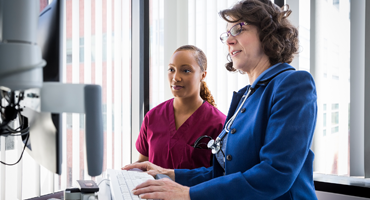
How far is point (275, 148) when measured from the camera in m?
0.83

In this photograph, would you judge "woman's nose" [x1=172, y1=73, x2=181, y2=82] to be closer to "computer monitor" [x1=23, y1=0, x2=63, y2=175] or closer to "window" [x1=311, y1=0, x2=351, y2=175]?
"window" [x1=311, y1=0, x2=351, y2=175]

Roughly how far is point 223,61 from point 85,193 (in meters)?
1.41

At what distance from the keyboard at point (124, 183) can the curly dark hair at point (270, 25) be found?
0.71 metres

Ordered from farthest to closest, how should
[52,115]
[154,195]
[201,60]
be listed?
[201,60] < [154,195] < [52,115]

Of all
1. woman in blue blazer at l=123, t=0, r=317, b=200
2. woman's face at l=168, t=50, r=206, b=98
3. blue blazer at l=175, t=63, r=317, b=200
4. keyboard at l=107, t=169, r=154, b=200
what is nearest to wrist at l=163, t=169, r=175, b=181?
woman in blue blazer at l=123, t=0, r=317, b=200

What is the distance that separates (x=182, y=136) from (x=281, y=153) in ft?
2.41

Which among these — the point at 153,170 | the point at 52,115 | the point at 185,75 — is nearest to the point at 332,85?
the point at 185,75

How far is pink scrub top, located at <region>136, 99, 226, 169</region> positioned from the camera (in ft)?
4.74

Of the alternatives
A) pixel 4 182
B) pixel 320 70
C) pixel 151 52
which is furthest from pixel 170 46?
pixel 4 182

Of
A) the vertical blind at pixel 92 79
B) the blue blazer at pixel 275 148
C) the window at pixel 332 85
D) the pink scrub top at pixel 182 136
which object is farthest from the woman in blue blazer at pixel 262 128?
the vertical blind at pixel 92 79

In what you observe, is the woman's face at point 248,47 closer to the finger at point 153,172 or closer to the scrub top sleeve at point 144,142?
the finger at point 153,172

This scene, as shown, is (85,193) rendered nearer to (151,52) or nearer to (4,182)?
(4,182)

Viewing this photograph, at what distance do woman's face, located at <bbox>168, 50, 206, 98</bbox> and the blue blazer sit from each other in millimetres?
598

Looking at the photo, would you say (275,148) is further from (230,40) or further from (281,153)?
(230,40)
